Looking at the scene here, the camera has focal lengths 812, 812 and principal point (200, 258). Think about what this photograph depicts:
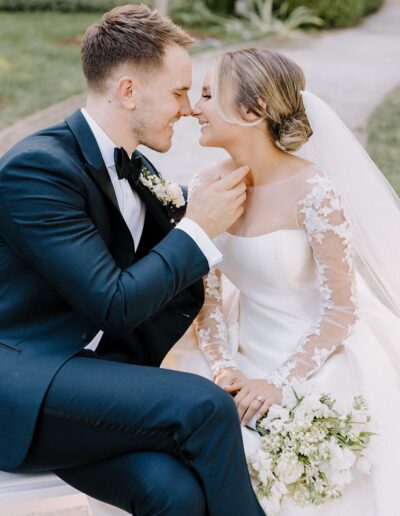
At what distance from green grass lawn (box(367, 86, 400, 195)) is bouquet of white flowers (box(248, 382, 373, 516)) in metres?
4.29

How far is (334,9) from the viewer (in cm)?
1366

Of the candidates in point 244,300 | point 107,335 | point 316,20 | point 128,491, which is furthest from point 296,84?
point 316,20

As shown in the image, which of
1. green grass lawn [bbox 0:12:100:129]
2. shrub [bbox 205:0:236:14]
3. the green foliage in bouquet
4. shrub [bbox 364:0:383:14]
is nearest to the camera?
green grass lawn [bbox 0:12:100:129]

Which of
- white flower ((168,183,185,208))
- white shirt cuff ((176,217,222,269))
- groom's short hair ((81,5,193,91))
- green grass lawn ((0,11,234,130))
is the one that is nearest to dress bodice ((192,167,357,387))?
white flower ((168,183,185,208))

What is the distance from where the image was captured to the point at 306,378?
3.01m

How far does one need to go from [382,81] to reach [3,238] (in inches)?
344

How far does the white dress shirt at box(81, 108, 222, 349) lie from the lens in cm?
266

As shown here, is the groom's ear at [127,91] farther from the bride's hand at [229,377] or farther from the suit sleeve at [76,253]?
the bride's hand at [229,377]

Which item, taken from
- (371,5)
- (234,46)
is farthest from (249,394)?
(371,5)

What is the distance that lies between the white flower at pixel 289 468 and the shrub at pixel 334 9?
39.5 feet

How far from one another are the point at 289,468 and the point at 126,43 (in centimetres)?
158

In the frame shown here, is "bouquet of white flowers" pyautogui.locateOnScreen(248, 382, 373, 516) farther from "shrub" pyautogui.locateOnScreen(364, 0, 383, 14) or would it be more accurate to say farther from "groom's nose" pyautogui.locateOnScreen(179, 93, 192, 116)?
"shrub" pyautogui.locateOnScreen(364, 0, 383, 14)

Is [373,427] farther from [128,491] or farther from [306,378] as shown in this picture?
[128,491]

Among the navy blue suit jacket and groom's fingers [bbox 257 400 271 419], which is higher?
the navy blue suit jacket
